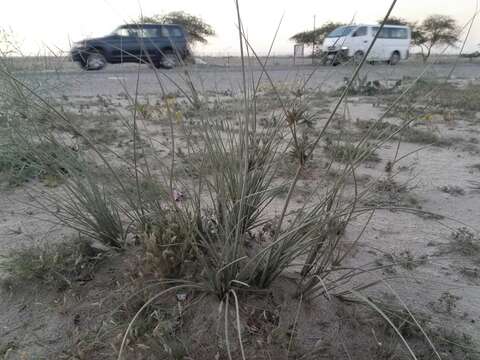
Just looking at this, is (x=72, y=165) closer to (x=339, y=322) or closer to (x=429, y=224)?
(x=339, y=322)

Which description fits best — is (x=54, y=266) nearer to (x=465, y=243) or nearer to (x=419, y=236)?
(x=419, y=236)

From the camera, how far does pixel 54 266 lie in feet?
4.99

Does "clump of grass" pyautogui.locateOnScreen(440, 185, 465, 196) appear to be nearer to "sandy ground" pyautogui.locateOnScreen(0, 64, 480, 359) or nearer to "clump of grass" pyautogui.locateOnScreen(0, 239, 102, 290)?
"sandy ground" pyautogui.locateOnScreen(0, 64, 480, 359)

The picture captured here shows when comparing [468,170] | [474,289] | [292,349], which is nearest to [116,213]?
[292,349]

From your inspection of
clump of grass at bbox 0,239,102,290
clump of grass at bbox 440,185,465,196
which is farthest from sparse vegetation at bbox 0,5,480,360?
clump of grass at bbox 440,185,465,196

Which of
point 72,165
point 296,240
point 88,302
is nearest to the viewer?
point 296,240

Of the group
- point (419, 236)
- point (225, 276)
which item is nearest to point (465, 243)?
point (419, 236)

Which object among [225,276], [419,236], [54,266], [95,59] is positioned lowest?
[419,236]

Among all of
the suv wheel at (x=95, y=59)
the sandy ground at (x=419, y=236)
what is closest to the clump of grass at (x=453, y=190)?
the sandy ground at (x=419, y=236)

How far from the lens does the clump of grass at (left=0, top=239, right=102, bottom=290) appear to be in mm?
1507

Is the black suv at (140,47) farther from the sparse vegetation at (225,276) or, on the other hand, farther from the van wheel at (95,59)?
the sparse vegetation at (225,276)

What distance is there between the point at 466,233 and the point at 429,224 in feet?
0.66

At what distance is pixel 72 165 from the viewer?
164cm

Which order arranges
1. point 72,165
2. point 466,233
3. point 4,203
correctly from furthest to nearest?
1. point 4,203
2. point 466,233
3. point 72,165
